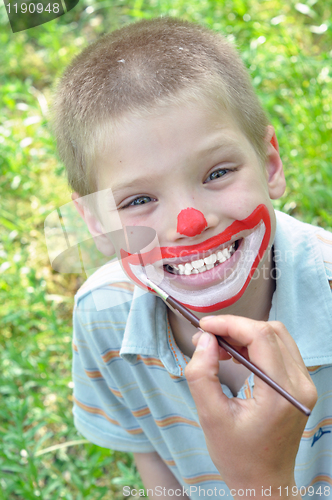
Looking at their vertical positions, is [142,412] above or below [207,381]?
below

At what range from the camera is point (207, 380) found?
81 centimetres

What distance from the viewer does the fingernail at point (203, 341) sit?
32.7 inches

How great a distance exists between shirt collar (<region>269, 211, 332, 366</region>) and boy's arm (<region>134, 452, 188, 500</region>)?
0.65 metres

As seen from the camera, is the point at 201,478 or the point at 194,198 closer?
the point at 194,198

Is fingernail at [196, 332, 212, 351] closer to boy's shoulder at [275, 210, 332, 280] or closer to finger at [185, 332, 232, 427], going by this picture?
finger at [185, 332, 232, 427]

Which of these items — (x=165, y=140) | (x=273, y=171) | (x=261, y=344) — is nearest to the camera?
(x=261, y=344)

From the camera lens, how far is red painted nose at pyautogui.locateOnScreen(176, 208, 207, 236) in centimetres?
102

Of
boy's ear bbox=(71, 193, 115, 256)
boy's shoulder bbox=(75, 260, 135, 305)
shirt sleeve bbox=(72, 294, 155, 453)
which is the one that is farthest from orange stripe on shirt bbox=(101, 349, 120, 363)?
boy's ear bbox=(71, 193, 115, 256)

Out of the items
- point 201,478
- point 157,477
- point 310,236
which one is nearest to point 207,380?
point 310,236

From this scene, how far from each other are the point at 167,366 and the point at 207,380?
1.25 feet

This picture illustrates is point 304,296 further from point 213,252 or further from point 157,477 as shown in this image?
point 157,477

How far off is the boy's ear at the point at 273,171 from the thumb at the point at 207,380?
1.72 ft

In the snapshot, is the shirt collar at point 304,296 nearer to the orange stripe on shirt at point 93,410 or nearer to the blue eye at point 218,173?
the blue eye at point 218,173

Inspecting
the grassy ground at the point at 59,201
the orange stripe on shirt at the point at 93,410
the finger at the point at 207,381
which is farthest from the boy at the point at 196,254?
the grassy ground at the point at 59,201
